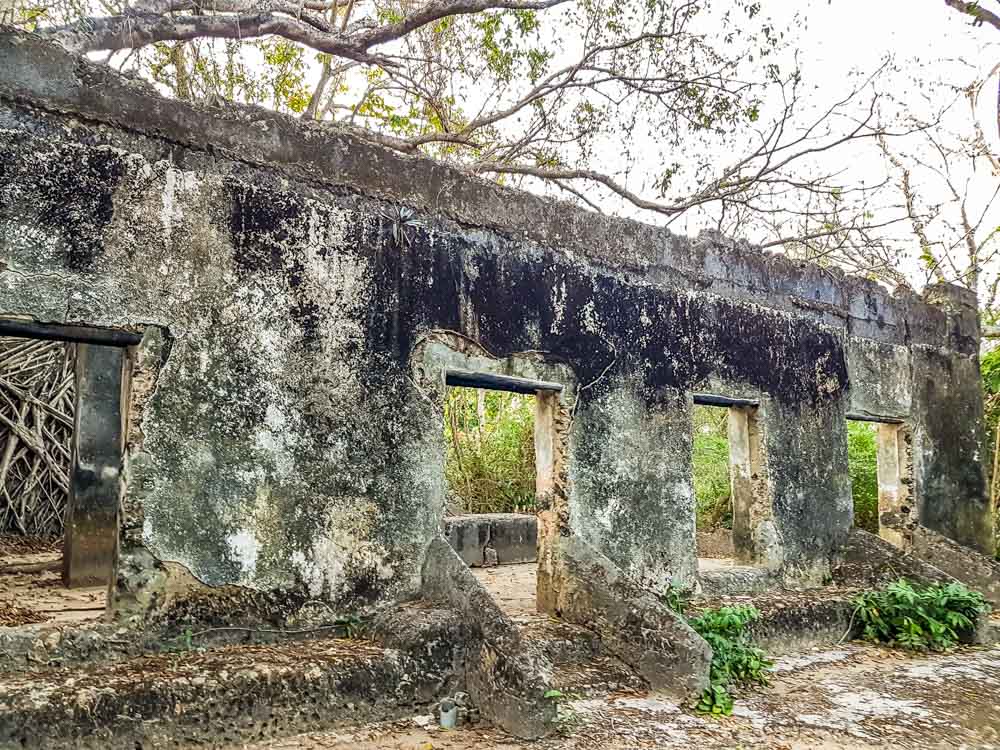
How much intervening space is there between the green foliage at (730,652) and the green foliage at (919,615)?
62.2 inches

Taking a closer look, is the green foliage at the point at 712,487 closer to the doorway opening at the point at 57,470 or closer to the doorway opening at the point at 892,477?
the doorway opening at the point at 892,477

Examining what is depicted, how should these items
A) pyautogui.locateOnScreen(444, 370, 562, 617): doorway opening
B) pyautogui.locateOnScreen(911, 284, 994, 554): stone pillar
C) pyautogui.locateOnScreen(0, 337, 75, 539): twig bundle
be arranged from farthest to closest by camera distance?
pyautogui.locateOnScreen(0, 337, 75, 539): twig bundle → pyautogui.locateOnScreen(911, 284, 994, 554): stone pillar → pyautogui.locateOnScreen(444, 370, 562, 617): doorway opening

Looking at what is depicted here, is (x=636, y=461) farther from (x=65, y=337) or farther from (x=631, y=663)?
(x=65, y=337)

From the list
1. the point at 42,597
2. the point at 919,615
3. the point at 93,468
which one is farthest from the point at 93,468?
the point at 919,615

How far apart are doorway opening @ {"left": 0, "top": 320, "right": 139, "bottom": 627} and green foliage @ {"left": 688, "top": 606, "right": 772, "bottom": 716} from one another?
3.45m

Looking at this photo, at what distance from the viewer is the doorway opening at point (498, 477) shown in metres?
5.71

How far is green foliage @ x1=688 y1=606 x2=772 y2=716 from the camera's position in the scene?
4828mm

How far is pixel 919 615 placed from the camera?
6.51 metres

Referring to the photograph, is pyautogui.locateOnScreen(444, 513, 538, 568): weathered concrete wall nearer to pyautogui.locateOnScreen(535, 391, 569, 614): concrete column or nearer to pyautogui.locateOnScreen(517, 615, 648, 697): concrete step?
pyautogui.locateOnScreen(535, 391, 569, 614): concrete column

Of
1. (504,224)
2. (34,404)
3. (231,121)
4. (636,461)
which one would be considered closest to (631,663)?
(636,461)

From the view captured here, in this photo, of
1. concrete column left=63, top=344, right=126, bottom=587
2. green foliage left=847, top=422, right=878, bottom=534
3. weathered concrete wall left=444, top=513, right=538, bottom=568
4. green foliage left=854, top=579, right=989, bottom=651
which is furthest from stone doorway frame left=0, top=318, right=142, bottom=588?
green foliage left=847, top=422, right=878, bottom=534

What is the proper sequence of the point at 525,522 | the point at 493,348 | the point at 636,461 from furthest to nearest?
the point at 525,522 → the point at 636,461 → the point at 493,348

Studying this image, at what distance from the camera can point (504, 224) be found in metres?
5.59

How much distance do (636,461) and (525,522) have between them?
4.40 meters
